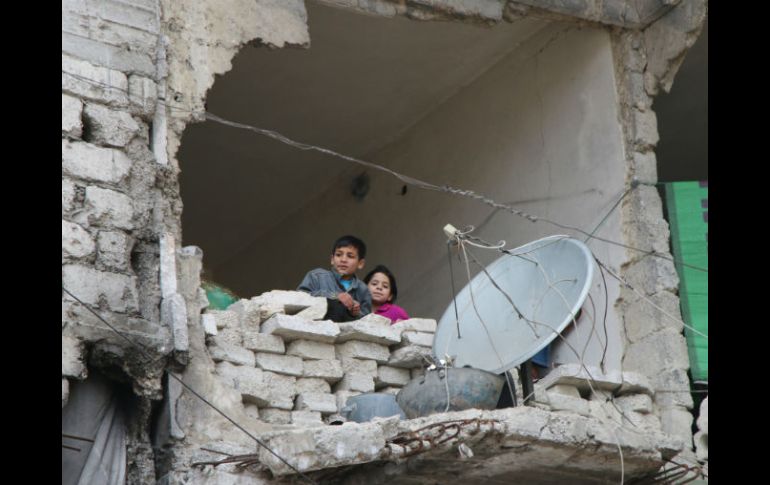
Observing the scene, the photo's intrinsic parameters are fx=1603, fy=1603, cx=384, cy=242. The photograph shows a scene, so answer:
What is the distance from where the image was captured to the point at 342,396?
876cm

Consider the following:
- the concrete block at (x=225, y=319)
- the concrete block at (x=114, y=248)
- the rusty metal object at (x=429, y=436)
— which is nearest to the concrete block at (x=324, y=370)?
the concrete block at (x=225, y=319)

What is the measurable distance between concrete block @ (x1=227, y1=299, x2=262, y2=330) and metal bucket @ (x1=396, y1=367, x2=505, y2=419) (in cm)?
94

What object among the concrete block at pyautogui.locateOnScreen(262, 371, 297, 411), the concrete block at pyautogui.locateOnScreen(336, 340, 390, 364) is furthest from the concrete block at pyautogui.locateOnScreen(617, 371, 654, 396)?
the concrete block at pyautogui.locateOnScreen(262, 371, 297, 411)

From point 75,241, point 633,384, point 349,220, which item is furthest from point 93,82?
point 349,220

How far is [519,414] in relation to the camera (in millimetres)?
7941

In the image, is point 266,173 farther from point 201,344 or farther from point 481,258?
point 201,344

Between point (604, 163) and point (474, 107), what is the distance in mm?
1604

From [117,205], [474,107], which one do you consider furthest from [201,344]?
[474,107]

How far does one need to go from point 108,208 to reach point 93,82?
0.74 metres

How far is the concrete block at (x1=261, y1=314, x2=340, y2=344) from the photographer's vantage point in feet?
28.5

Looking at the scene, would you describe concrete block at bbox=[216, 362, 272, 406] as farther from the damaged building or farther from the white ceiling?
the white ceiling

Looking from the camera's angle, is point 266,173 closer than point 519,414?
No
